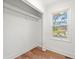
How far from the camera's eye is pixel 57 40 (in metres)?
3.24

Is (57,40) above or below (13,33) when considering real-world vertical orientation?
below

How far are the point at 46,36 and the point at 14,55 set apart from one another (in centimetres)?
191

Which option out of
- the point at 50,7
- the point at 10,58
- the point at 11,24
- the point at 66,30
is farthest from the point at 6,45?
the point at 50,7

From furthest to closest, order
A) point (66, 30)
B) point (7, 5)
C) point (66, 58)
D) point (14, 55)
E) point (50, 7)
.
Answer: point (50, 7) → point (66, 30) → point (66, 58) → point (14, 55) → point (7, 5)

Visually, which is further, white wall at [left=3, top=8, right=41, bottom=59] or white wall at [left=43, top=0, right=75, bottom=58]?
white wall at [left=43, top=0, right=75, bottom=58]

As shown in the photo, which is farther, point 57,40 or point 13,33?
point 57,40

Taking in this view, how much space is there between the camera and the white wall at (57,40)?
275 centimetres

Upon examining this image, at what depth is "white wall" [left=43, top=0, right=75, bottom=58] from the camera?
2749 millimetres

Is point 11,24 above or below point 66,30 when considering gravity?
above

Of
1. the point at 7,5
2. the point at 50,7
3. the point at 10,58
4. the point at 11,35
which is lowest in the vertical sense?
the point at 10,58

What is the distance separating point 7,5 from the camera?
199 cm

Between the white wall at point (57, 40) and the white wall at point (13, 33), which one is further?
the white wall at point (57, 40)

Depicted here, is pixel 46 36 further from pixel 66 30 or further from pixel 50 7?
pixel 50 7

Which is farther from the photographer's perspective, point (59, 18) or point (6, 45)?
point (59, 18)
